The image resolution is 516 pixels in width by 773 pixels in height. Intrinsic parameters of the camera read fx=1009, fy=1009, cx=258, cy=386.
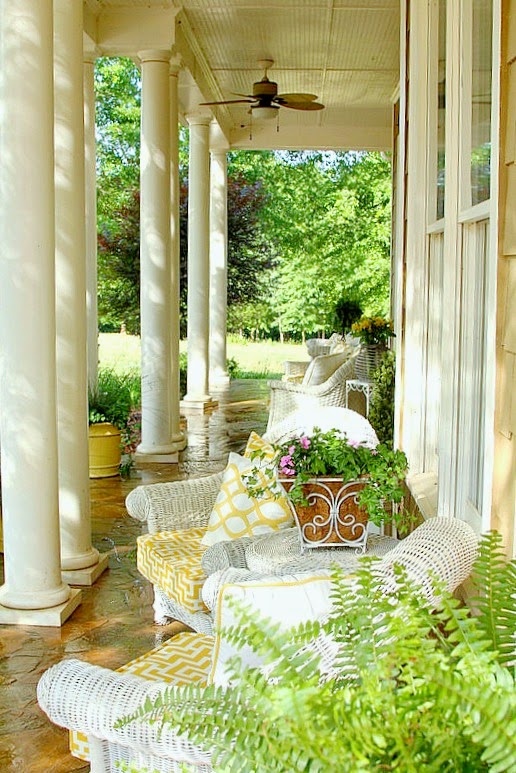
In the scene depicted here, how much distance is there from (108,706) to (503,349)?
124 cm

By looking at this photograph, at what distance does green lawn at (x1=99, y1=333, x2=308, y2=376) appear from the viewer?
20.0m

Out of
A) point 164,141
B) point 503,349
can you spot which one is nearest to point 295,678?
point 503,349

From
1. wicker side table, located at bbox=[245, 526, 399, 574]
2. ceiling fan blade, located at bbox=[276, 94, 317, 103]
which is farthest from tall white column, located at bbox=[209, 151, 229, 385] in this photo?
wicker side table, located at bbox=[245, 526, 399, 574]

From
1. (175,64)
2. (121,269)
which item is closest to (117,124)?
(121,269)

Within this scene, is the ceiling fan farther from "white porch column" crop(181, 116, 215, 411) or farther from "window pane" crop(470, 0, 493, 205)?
"window pane" crop(470, 0, 493, 205)

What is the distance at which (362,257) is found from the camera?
75.5ft

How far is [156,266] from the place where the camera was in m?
9.17

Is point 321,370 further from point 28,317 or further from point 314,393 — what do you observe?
point 28,317

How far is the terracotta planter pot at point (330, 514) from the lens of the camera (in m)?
3.41

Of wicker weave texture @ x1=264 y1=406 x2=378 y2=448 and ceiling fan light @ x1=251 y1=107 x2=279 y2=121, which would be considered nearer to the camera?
wicker weave texture @ x1=264 y1=406 x2=378 y2=448

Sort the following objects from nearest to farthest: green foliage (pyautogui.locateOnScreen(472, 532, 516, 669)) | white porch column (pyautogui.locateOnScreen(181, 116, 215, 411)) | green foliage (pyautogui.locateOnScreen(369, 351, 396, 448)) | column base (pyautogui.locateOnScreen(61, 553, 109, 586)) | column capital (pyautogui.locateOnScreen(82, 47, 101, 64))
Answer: green foliage (pyautogui.locateOnScreen(472, 532, 516, 669)) < column base (pyautogui.locateOnScreen(61, 553, 109, 586)) < green foliage (pyautogui.locateOnScreen(369, 351, 396, 448)) < column capital (pyautogui.locateOnScreen(82, 47, 101, 64)) < white porch column (pyautogui.locateOnScreen(181, 116, 215, 411))

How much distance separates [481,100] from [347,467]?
126 centimetres

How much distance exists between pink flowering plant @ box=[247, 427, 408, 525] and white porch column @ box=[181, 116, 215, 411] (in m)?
9.21

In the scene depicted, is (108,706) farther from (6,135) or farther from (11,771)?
(6,135)
